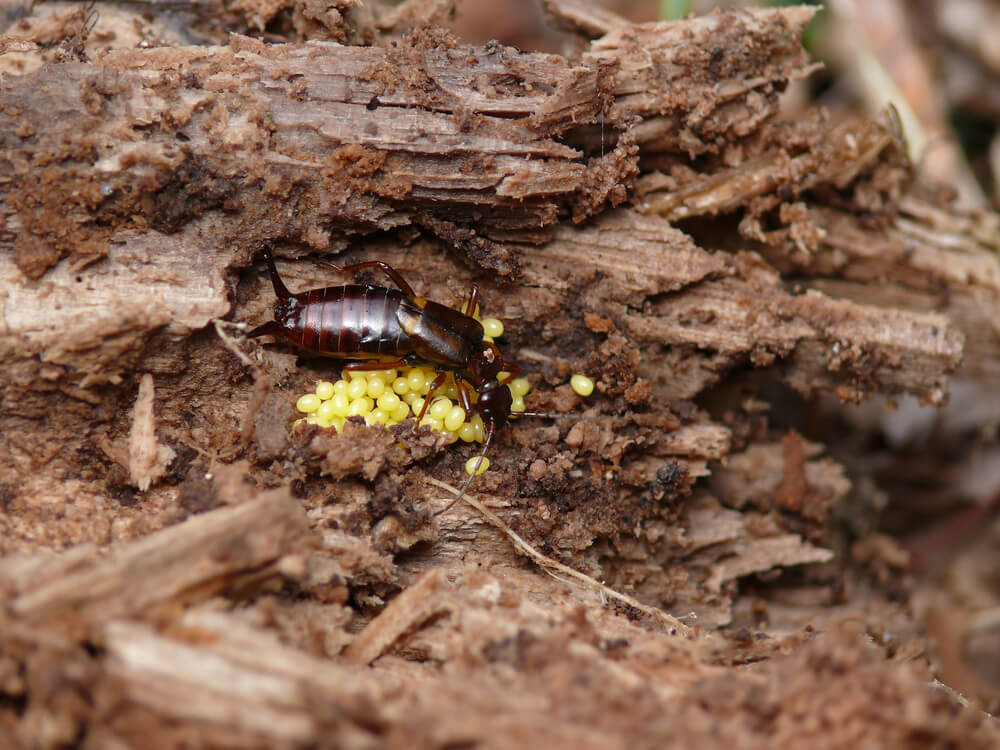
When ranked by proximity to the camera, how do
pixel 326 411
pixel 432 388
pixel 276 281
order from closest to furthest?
pixel 326 411 → pixel 276 281 → pixel 432 388

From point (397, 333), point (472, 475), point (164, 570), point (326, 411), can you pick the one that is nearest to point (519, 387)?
point (472, 475)

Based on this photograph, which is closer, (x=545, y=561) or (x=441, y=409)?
(x=545, y=561)

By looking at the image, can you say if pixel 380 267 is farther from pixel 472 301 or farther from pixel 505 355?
pixel 505 355

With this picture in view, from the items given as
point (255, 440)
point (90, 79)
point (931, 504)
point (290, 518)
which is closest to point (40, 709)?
point (290, 518)

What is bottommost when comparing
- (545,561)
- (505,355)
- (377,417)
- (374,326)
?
(545,561)

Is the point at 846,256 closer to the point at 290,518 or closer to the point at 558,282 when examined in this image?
the point at 558,282

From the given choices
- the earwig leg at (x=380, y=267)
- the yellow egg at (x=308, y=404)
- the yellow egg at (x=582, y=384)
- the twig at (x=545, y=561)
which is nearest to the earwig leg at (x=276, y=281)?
the earwig leg at (x=380, y=267)

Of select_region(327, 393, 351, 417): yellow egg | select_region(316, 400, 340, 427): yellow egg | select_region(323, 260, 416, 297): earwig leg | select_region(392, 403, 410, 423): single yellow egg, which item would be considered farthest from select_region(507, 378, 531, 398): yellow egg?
select_region(316, 400, 340, 427): yellow egg
